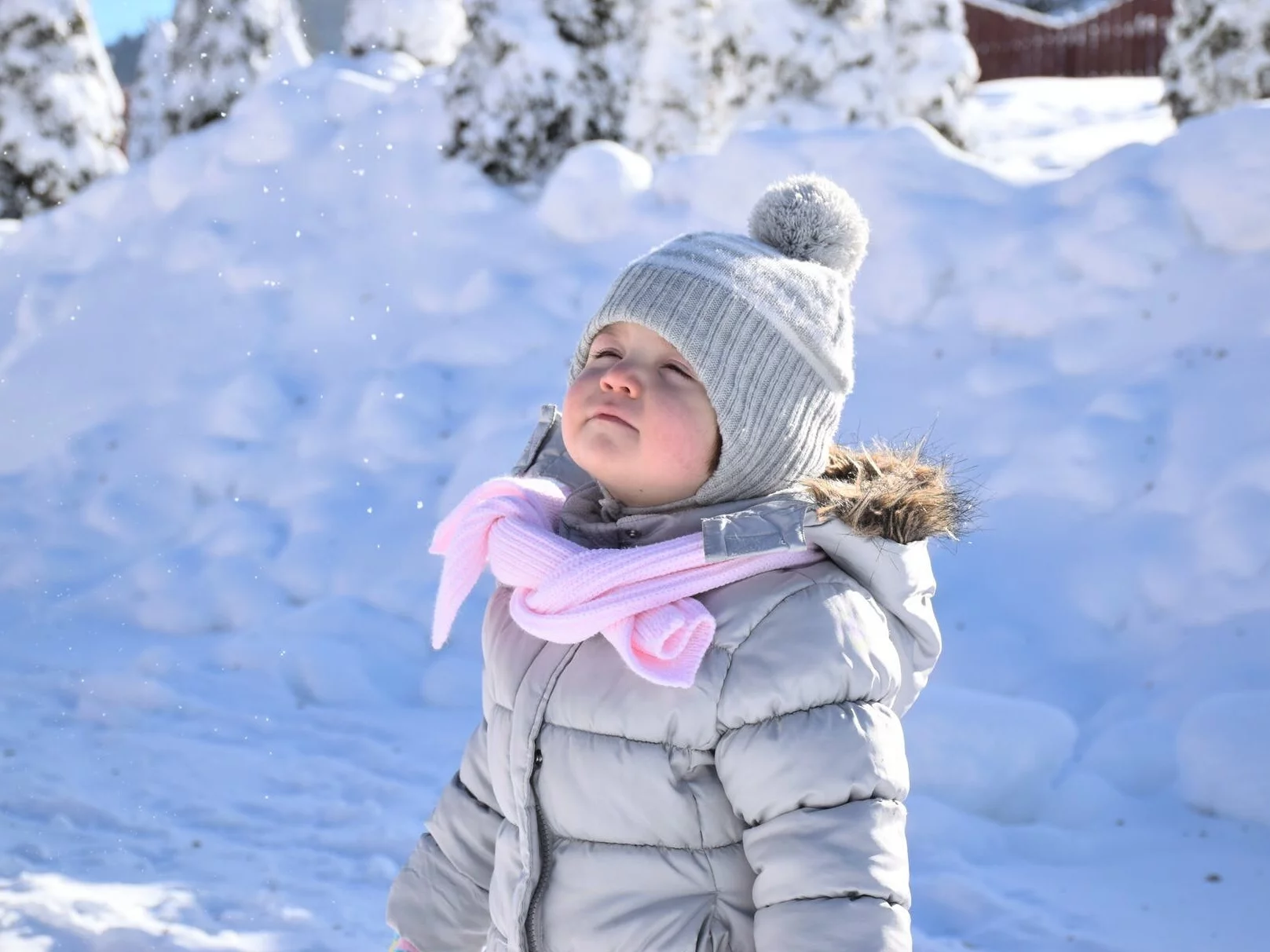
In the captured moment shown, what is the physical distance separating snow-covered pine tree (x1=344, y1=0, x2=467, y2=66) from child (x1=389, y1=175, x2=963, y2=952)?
7732mm

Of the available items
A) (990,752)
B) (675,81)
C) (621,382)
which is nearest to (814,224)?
(621,382)

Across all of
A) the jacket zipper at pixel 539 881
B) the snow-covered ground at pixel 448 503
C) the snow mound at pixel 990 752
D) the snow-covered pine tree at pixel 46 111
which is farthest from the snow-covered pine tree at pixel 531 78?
the jacket zipper at pixel 539 881

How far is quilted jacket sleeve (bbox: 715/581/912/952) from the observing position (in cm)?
141

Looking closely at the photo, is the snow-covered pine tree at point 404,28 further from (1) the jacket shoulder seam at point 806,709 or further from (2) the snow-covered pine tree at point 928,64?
(1) the jacket shoulder seam at point 806,709

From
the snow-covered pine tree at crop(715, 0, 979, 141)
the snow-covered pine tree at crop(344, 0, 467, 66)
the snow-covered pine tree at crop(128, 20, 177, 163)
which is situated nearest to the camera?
the snow-covered pine tree at crop(715, 0, 979, 141)

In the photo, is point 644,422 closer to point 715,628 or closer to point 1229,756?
point 715,628

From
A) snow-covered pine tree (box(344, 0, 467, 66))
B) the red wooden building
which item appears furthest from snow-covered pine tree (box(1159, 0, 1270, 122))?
the red wooden building

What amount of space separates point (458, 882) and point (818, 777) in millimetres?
700

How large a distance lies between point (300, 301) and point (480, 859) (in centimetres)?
455

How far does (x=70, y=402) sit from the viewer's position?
243 inches

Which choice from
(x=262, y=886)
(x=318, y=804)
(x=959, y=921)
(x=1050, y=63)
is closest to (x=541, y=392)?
(x=318, y=804)

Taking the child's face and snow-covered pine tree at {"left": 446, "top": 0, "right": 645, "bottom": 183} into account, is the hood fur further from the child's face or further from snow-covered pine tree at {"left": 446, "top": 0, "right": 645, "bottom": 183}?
snow-covered pine tree at {"left": 446, "top": 0, "right": 645, "bottom": 183}

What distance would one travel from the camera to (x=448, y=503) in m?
4.79

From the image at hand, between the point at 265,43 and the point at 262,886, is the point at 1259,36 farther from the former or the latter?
the point at 265,43
